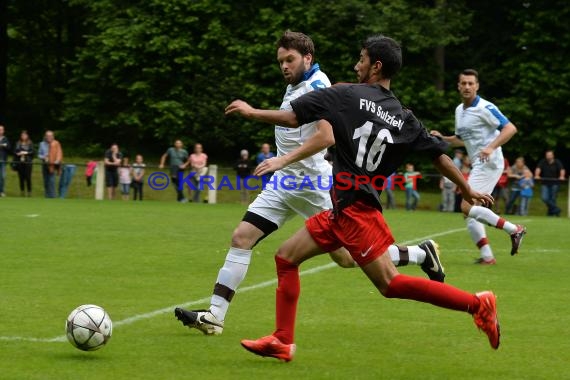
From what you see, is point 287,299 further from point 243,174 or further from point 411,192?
point 243,174

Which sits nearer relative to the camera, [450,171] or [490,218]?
[450,171]

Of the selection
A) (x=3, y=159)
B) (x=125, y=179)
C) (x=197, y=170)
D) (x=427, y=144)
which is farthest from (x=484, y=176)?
(x=3, y=159)

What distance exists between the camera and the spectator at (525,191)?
85.1 feet

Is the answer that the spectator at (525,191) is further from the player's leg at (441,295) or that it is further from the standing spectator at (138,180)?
the player's leg at (441,295)

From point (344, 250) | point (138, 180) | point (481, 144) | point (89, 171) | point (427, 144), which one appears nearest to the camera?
point (427, 144)

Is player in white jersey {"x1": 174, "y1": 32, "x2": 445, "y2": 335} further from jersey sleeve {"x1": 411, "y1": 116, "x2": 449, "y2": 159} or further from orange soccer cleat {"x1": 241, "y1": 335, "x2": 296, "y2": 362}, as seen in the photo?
jersey sleeve {"x1": 411, "y1": 116, "x2": 449, "y2": 159}

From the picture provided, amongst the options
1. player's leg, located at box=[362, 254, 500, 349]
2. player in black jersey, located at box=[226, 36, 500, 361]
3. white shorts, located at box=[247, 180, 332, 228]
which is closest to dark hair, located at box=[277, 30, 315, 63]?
white shorts, located at box=[247, 180, 332, 228]

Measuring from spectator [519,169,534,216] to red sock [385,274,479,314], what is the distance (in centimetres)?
2026

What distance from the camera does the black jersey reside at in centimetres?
624

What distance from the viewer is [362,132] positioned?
247 inches

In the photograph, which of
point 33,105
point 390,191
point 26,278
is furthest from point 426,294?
point 33,105

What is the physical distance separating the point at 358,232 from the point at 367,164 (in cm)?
41

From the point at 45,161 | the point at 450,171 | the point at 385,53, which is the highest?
the point at 385,53

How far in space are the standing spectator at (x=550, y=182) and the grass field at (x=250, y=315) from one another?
11.0 m
